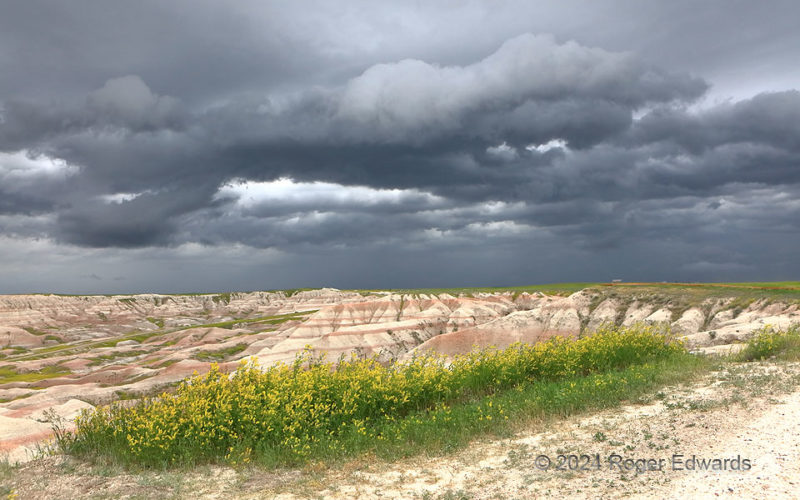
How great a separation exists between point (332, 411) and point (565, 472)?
6.11 m

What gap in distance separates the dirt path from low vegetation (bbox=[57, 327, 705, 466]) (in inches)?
→ 28.0

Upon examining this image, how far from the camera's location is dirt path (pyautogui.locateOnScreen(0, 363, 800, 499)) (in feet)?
26.4

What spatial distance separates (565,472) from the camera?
8.77 meters

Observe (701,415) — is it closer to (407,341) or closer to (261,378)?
(261,378)

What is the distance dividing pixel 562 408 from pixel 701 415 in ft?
9.94

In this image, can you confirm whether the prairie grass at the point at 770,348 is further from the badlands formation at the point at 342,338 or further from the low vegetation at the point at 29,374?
the low vegetation at the point at 29,374

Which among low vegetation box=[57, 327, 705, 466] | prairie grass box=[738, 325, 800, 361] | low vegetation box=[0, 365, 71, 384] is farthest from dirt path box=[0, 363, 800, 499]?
low vegetation box=[0, 365, 71, 384]

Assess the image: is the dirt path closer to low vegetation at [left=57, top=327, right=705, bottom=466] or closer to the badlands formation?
low vegetation at [left=57, top=327, right=705, bottom=466]

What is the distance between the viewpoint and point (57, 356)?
4478 inches

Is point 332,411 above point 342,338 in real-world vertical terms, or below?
above

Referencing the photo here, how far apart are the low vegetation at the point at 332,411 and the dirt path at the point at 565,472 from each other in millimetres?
712

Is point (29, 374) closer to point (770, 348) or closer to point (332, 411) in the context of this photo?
point (332, 411)

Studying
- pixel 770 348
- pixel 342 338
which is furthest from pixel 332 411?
pixel 342 338

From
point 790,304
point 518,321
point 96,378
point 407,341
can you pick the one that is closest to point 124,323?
point 96,378
